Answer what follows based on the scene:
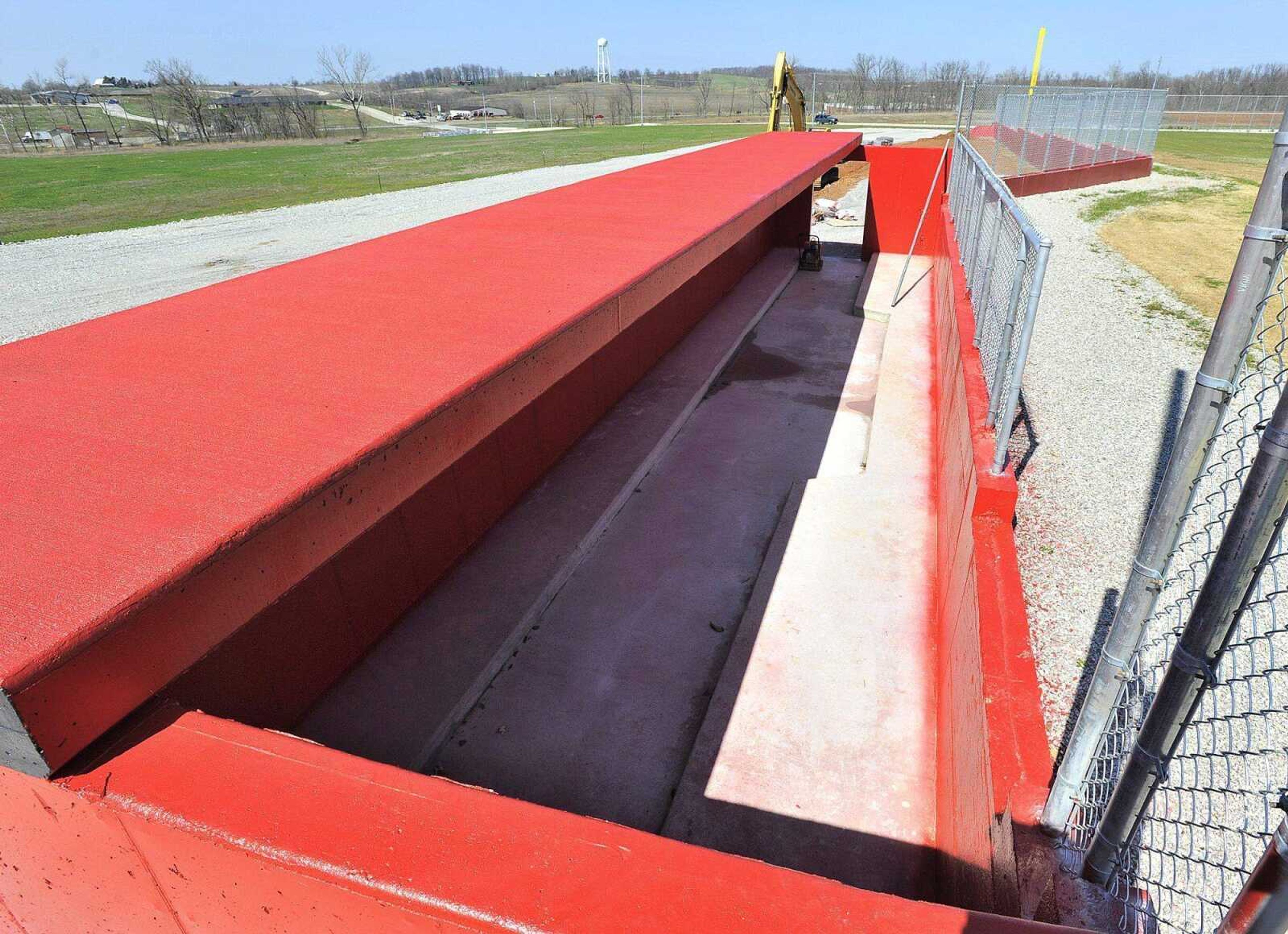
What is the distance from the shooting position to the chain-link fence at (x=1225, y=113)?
181 ft

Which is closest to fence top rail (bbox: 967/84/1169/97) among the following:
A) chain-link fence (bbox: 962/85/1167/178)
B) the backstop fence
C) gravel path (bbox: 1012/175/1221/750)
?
chain-link fence (bbox: 962/85/1167/178)

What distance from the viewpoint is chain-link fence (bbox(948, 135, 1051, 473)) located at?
368cm

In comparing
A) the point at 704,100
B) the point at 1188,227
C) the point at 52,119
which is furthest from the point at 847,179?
the point at 52,119

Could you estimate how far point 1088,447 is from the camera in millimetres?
7301

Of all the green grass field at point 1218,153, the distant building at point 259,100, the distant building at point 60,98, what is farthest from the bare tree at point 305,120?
the green grass field at point 1218,153

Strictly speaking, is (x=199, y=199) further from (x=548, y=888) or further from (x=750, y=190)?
(x=548, y=888)

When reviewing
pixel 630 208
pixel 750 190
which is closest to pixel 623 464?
pixel 630 208

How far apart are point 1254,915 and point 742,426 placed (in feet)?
25.0

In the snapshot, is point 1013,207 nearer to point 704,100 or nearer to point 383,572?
point 383,572

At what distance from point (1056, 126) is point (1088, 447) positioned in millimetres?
23094

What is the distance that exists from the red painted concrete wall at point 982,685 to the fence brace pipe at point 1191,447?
0.29 meters

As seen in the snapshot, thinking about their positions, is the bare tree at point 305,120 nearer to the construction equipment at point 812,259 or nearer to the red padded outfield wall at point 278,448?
the construction equipment at point 812,259

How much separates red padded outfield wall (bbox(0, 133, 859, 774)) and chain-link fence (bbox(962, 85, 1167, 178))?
22.1m

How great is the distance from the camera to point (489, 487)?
654cm
